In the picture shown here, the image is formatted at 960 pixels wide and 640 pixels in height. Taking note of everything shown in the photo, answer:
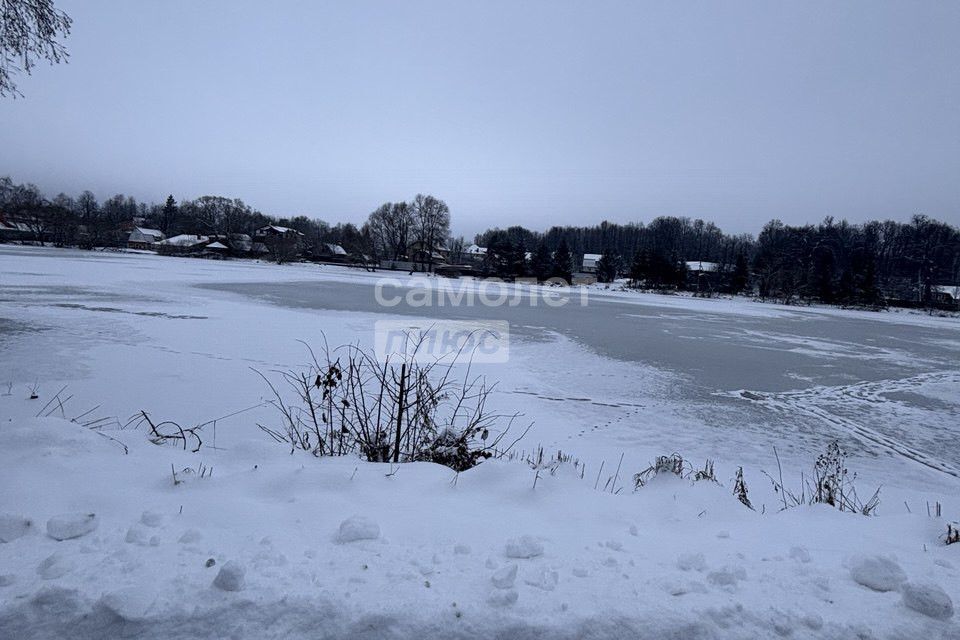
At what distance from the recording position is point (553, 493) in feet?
10.2

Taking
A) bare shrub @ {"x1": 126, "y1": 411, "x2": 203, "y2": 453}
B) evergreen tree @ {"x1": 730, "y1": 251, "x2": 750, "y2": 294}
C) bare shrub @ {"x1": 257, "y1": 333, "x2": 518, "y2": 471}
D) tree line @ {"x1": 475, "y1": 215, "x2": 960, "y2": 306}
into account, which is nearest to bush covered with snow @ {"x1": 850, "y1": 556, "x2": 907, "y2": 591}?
bare shrub @ {"x1": 257, "y1": 333, "x2": 518, "y2": 471}

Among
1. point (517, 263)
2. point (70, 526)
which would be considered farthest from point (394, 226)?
point (70, 526)

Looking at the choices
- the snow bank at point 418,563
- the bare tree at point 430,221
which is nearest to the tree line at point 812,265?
the bare tree at point 430,221

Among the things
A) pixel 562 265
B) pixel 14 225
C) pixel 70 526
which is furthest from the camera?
pixel 14 225

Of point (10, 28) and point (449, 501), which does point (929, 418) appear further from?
point (10, 28)

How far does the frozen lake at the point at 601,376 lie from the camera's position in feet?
21.2

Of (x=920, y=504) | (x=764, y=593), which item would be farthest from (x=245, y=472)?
(x=920, y=504)

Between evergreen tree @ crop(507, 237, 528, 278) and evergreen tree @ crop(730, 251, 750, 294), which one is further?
evergreen tree @ crop(507, 237, 528, 278)

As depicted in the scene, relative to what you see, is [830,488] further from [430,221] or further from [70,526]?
[430,221]

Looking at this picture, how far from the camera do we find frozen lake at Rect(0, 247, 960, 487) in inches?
255

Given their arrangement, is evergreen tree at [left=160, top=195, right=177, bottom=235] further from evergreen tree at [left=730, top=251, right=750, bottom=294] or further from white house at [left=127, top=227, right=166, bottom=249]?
evergreen tree at [left=730, top=251, right=750, bottom=294]

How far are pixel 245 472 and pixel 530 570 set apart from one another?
1977mm

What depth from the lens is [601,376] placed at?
9875 mm

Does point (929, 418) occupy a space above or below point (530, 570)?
below
